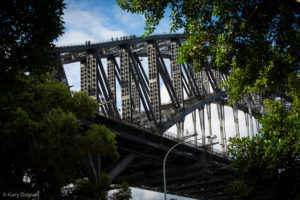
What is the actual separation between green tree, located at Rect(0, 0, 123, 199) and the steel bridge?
13.0m

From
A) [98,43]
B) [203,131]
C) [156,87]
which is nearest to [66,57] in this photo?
[98,43]

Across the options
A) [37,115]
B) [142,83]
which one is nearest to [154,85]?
[142,83]

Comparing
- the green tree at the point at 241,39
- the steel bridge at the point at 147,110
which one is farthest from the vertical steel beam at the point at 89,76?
the green tree at the point at 241,39

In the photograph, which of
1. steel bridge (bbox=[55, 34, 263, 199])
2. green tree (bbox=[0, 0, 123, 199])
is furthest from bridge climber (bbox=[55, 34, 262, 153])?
green tree (bbox=[0, 0, 123, 199])

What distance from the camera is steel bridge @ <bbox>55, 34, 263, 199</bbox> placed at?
1861 inches

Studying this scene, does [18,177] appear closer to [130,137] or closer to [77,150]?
[77,150]

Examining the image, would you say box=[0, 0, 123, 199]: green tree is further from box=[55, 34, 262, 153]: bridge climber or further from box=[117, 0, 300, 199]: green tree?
box=[55, 34, 262, 153]: bridge climber

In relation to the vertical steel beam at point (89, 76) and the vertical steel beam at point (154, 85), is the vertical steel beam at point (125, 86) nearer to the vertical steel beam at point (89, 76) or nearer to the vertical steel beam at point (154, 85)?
the vertical steel beam at point (154, 85)

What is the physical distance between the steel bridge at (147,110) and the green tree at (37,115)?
42.8 ft

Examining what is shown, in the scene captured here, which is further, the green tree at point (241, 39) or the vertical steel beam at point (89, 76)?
the vertical steel beam at point (89, 76)

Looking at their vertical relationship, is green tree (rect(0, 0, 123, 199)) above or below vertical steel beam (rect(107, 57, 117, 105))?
below

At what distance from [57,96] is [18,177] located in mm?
6689

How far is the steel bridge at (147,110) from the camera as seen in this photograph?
47.3 meters

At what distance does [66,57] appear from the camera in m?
58.8
